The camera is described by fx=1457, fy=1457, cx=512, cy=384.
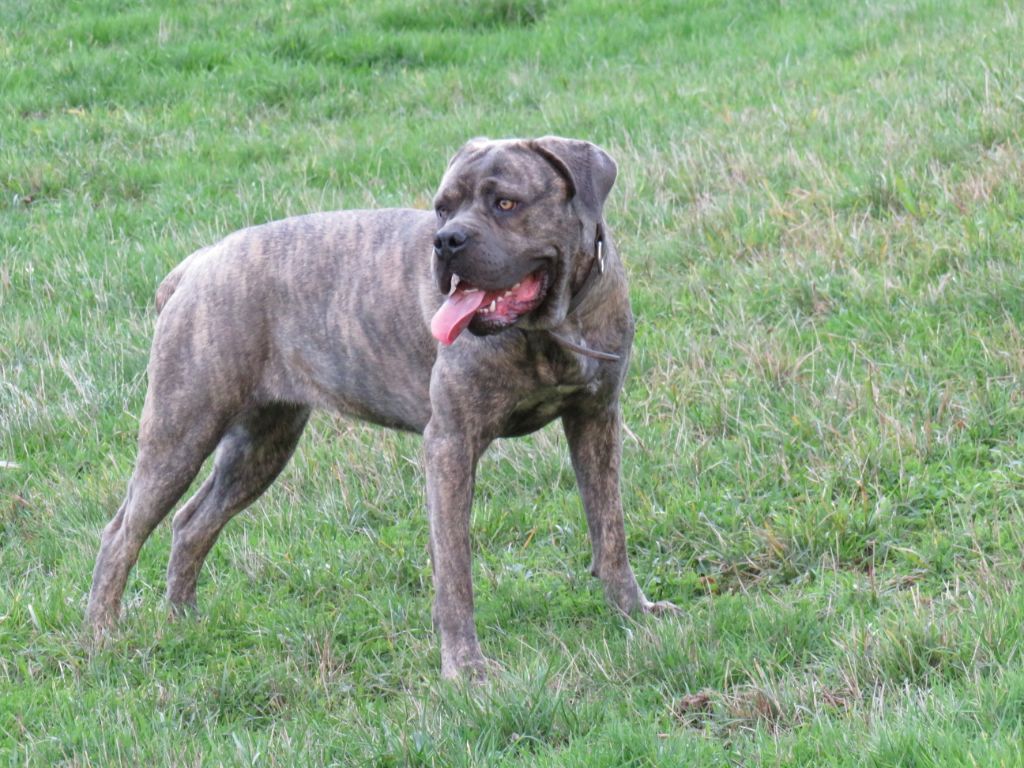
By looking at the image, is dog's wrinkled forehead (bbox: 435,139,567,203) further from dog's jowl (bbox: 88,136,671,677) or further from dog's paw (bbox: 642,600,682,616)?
dog's paw (bbox: 642,600,682,616)

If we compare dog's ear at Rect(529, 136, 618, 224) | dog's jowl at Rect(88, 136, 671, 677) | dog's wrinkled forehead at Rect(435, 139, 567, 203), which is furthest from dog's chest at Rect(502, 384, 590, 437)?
dog's wrinkled forehead at Rect(435, 139, 567, 203)

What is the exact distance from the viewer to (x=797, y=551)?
5.64 metres

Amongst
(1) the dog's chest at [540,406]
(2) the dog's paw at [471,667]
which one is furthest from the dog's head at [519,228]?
(2) the dog's paw at [471,667]

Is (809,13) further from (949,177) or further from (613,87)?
(949,177)

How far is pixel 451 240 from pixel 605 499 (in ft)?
4.59

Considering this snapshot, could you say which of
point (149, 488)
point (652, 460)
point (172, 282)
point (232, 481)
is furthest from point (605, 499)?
point (172, 282)

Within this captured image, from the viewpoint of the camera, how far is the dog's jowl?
5.08 metres

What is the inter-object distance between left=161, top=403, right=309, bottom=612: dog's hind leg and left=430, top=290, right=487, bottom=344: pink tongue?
1.57 meters

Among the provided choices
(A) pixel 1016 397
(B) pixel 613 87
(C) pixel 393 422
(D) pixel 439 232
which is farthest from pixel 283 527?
(B) pixel 613 87

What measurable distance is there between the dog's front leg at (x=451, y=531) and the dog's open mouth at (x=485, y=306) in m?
0.48

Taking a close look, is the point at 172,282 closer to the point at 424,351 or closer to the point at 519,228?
the point at 424,351

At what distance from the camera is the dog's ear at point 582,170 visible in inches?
202

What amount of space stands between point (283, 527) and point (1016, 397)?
330 cm

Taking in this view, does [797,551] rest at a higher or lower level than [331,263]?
lower
